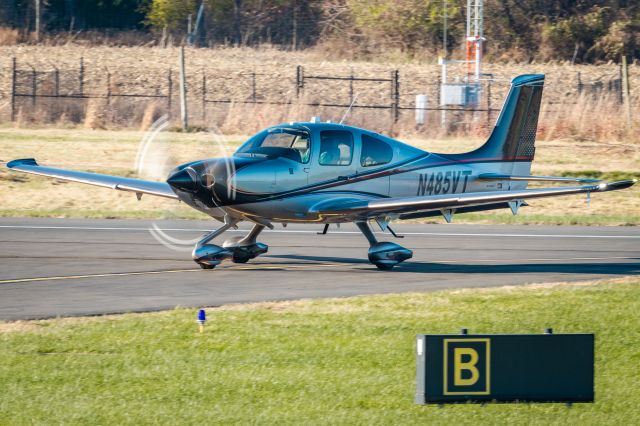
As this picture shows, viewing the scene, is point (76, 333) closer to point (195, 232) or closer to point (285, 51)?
point (195, 232)

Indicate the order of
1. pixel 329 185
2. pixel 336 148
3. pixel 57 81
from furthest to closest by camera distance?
pixel 57 81
pixel 336 148
pixel 329 185

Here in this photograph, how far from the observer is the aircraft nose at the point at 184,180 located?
14633 millimetres

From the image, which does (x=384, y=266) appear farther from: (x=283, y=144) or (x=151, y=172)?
(x=151, y=172)

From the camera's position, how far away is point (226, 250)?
1620 cm

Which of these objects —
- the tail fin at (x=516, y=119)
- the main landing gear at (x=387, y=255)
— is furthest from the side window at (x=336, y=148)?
the tail fin at (x=516, y=119)

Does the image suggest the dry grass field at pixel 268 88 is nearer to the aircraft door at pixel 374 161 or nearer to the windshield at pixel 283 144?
the aircraft door at pixel 374 161

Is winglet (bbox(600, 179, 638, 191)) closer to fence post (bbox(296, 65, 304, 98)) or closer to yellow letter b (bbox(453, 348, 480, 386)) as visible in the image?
yellow letter b (bbox(453, 348, 480, 386))

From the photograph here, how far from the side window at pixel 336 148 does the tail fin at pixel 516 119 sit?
296 cm

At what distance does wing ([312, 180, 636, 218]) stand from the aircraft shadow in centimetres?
114

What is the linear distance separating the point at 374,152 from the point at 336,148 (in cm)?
72

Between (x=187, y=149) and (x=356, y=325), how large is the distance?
20725mm

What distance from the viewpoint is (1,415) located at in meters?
7.89

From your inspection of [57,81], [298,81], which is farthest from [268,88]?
[57,81]

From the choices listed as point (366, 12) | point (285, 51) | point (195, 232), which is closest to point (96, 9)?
point (285, 51)
